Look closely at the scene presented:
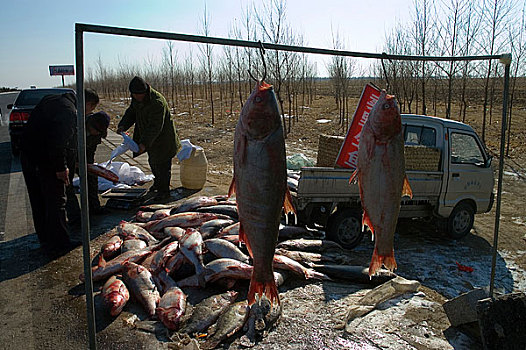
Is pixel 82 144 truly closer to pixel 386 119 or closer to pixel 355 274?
pixel 386 119

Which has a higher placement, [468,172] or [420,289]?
[468,172]

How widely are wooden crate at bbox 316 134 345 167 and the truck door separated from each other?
2.15 meters

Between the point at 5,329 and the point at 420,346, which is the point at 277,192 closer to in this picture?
the point at 420,346

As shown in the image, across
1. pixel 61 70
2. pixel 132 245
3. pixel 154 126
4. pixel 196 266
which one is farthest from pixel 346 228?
pixel 61 70

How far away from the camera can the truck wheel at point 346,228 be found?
688 cm

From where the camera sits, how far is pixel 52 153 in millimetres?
5434

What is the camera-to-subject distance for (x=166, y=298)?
443 centimetres

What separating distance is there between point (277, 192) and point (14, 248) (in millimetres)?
5298

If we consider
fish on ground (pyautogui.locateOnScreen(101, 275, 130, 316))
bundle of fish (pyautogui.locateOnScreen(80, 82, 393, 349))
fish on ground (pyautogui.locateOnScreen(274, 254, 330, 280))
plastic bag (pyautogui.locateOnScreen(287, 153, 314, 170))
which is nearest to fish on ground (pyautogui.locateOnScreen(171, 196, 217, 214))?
bundle of fish (pyautogui.locateOnScreen(80, 82, 393, 349))

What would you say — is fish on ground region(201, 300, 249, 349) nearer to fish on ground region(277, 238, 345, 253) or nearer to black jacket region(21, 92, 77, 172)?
fish on ground region(277, 238, 345, 253)

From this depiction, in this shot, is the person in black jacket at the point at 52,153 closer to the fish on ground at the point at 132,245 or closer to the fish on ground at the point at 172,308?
the fish on ground at the point at 132,245

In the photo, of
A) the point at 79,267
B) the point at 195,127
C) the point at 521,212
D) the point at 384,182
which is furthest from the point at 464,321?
the point at 195,127

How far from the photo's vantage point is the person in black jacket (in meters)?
5.45

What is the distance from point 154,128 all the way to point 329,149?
132 inches
